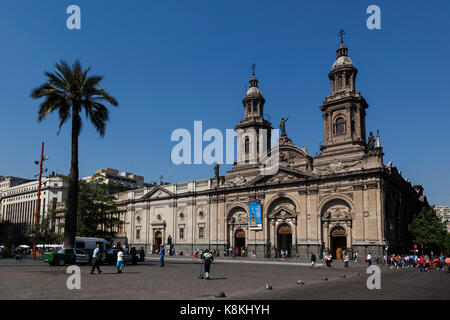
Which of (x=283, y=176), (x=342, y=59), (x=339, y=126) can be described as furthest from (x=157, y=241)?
(x=342, y=59)

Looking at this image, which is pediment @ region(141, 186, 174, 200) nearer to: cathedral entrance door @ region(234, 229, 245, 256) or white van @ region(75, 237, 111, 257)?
cathedral entrance door @ region(234, 229, 245, 256)

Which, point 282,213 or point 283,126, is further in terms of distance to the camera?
point 283,126

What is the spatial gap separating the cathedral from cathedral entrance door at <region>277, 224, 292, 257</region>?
0.46 feet

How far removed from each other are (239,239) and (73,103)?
35894mm

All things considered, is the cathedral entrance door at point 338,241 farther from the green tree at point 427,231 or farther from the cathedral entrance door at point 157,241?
the cathedral entrance door at point 157,241

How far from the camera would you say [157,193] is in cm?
7012

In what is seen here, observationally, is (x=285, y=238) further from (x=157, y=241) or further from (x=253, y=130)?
(x=157, y=241)

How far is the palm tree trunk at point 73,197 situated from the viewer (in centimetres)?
2988

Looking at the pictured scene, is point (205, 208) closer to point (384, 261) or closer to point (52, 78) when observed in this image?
point (384, 261)

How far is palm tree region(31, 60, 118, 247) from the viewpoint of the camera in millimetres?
30016

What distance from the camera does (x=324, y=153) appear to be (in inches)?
2141
